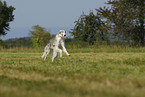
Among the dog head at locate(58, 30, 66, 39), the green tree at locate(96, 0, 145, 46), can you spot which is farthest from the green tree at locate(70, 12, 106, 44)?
the dog head at locate(58, 30, 66, 39)

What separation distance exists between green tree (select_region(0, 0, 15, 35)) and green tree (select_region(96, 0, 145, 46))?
2216 cm

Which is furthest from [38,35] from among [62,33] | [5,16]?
[62,33]

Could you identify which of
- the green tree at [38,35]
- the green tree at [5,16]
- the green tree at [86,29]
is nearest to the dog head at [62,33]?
the green tree at [86,29]

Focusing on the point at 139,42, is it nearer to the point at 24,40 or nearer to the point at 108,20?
the point at 108,20

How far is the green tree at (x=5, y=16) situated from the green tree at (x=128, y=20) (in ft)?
72.7

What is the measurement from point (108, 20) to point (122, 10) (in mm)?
2307

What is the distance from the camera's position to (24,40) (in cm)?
10812

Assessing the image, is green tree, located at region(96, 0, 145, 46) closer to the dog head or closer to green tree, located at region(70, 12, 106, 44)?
green tree, located at region(70, 12, 106, 44)

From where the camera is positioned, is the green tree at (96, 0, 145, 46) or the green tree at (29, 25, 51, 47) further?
the green tree at (29, 25, 51, 47)

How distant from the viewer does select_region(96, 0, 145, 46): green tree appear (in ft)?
101

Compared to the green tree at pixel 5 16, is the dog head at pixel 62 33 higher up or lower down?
lower down

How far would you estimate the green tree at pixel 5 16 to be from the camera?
45409 millimetres

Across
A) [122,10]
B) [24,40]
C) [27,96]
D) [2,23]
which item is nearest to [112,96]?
[27,96]

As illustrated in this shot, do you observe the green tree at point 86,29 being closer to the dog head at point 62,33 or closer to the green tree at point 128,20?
the green tree at point 128,20
